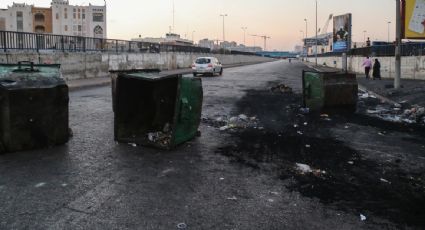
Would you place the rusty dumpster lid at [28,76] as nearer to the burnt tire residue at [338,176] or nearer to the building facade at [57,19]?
the burnt tire residue at [338,176]

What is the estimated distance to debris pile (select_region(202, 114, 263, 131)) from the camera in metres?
10.8

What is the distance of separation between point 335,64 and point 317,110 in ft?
174

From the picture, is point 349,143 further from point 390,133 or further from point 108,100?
point 108,100

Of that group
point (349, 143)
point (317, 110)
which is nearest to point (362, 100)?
point (317, 110)

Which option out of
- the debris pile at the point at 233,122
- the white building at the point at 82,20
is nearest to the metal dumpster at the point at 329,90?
the debris pile at the point at 233,122

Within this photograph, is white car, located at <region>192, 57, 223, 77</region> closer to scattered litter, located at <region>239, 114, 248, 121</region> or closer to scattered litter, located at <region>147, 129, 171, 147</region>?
scattered litter, located at <region>239, 114, 248, 121</region>

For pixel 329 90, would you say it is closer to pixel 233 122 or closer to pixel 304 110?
pixel 304 110

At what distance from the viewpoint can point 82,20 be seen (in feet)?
482

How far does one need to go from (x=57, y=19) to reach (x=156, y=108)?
146 meters

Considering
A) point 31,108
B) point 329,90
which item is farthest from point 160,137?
point 329,90

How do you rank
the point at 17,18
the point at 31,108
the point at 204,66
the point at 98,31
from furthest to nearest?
the point at 98,31 < the point at 17,18 < the point at 204,66 < the point at 31,108

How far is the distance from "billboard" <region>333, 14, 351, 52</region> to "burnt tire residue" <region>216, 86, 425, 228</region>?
4517cm

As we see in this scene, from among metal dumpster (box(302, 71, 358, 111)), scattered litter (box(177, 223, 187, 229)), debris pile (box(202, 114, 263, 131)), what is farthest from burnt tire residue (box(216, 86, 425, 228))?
metal dumpster (box(302, 71, 358, 111))

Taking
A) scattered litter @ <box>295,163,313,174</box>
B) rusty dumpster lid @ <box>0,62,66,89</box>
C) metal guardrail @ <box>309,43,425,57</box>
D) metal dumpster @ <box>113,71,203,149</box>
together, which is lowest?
scattered litter @ <box>295,163,313,174</box>
